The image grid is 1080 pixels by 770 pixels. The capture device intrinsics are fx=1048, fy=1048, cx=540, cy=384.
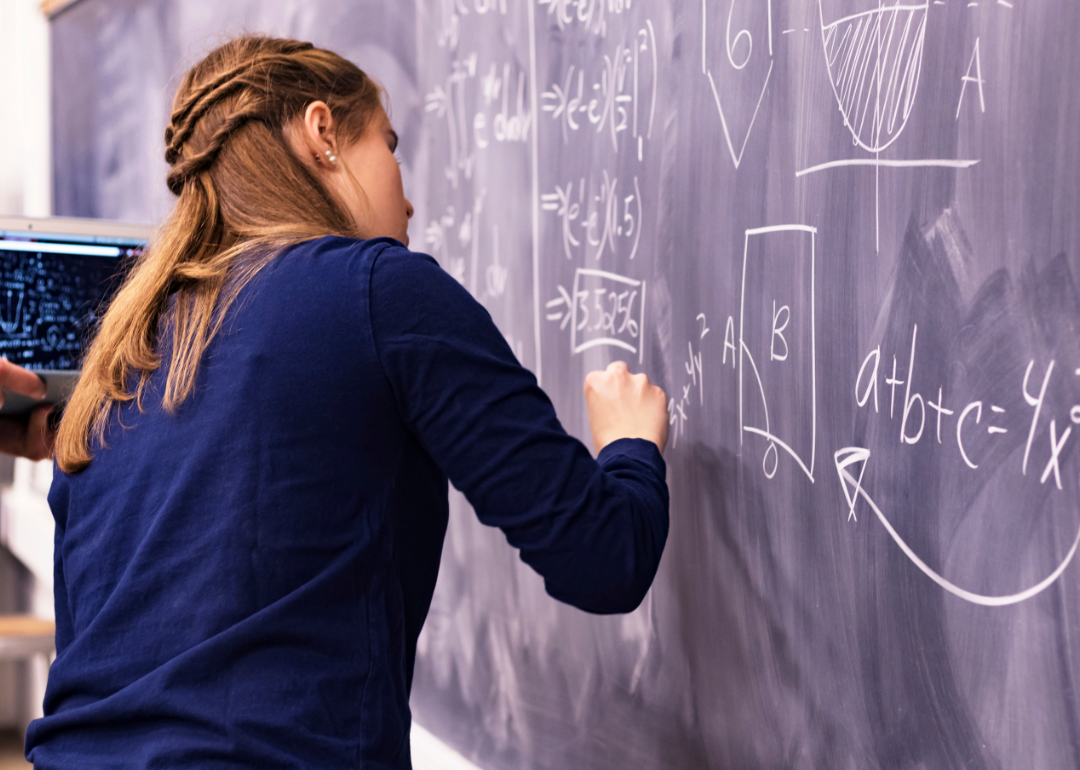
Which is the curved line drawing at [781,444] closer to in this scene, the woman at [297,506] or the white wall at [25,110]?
the woman at [297,506]

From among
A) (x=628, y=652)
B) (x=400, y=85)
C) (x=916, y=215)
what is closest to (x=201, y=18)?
(x=400, y=85)

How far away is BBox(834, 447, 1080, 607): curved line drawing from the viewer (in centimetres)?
75

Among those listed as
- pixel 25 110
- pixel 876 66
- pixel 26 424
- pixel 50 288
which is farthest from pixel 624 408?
pixel 25 110

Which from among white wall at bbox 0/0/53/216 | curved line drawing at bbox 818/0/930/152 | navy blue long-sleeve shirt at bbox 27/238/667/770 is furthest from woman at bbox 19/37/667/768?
white wall at bbox 0/0/53/216

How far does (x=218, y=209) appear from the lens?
35.8 inches

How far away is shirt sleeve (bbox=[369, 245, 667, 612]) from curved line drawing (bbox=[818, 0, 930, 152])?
0.37 meters

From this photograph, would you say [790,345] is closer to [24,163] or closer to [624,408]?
[624,408]

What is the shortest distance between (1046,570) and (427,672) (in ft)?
3.62

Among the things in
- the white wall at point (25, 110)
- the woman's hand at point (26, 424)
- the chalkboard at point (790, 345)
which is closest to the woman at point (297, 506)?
the chalkboard at point (790, 345)

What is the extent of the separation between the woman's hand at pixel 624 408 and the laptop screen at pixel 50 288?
0.82 meters

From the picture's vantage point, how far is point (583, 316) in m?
1.30

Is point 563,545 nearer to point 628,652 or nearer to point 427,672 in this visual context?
point 628,652

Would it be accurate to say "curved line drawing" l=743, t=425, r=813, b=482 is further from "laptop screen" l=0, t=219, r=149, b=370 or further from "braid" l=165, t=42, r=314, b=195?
"laptop screen" l=0, t=219, r=149, b=370

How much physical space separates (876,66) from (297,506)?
0.59 metres
